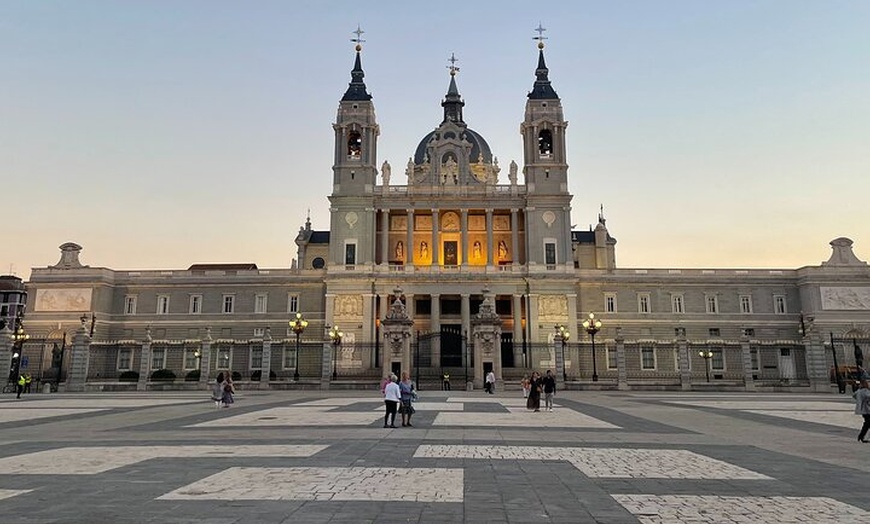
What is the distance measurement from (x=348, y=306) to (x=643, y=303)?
30.4 metres

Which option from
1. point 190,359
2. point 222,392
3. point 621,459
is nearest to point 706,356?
point 222,392

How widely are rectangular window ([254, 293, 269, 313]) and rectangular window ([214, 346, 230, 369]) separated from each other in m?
6.71

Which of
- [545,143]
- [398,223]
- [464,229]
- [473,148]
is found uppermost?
[473,148]

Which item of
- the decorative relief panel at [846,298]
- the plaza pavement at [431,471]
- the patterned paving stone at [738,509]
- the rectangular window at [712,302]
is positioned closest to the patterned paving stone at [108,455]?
the plaza pavement at [431,471]

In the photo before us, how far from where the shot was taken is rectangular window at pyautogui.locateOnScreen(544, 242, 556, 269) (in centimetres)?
6232

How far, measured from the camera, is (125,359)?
58625mm

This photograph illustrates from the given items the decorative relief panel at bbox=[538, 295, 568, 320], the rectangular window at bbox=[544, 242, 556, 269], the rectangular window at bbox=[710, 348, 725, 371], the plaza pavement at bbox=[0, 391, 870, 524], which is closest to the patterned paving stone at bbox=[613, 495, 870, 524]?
the plaza pavement at bbox=[0, 391, 870, 524]

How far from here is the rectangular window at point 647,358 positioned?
57031 mm

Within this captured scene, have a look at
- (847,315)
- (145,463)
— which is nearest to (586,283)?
(847,315)

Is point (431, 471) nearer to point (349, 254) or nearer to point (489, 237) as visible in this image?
point (349, 254)

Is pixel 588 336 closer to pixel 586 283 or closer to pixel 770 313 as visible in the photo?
pixel 586 283

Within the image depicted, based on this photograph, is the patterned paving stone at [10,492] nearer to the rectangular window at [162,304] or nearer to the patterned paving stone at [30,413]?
the patterned paving stone at [30,413]

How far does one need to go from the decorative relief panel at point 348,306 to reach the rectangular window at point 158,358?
16.9 metres

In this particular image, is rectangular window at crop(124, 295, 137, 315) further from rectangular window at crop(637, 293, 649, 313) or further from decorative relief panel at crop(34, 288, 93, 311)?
rectangular window at crop(637, 293, 649, 313)
